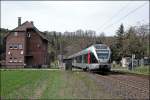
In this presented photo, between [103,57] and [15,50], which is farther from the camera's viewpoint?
[15,50]

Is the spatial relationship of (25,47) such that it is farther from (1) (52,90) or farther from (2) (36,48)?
(1) (52,90)

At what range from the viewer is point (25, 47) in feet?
255

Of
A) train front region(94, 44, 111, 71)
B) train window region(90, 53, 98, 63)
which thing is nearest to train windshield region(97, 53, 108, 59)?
train front region(94, 44, 111, 71)

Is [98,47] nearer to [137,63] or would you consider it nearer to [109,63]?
[109,63]

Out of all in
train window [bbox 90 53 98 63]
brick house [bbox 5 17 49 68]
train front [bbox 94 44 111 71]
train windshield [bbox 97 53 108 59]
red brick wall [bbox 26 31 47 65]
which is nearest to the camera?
train front [bbox 94 44 111 71]

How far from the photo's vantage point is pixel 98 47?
3928 cm

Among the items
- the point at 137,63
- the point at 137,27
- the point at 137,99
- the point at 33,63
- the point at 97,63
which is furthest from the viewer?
the point at 33,63

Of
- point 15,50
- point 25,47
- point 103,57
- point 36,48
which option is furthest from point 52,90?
point 36,48

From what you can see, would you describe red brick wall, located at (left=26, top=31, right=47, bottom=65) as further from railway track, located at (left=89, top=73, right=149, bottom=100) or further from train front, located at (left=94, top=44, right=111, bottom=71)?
railway track, located at (left=89, top=73, right=149, bottom=100)

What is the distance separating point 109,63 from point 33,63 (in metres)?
41.7

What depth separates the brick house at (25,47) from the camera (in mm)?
75625

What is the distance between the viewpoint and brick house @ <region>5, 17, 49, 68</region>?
75.6 m

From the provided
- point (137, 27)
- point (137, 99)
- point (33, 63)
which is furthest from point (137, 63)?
point (137, 99)

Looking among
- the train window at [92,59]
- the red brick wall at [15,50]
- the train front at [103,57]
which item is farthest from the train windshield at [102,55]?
the red brick wall at [15,50]
